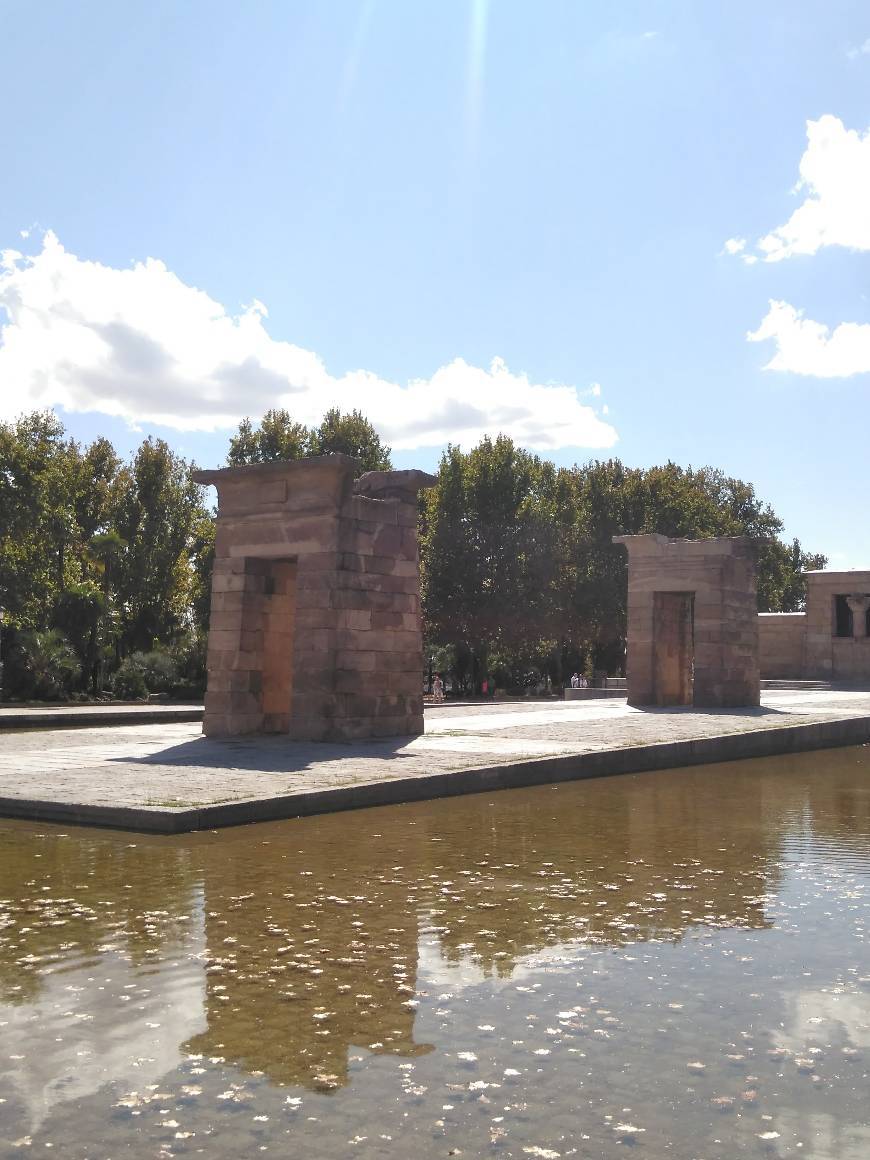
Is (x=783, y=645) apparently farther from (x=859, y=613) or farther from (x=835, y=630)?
(x=859, y=613)

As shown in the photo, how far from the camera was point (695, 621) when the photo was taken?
2444 centimetres

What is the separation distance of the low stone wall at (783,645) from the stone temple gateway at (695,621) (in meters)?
14.1

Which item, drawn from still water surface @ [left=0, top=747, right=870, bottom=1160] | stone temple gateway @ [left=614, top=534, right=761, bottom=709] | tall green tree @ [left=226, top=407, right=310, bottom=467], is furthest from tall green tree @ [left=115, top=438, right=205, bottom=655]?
still water surface @ [left=0, top=747, right=870, bottom=1160]

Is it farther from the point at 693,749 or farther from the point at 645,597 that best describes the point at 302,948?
the point at 645,597

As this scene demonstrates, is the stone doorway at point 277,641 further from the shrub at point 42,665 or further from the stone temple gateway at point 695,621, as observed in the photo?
the shrub at point 42,665

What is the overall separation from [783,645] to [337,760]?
98.6 feet

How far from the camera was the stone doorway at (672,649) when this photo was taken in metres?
25.4

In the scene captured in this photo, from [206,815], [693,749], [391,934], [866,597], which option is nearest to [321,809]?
[206,815]

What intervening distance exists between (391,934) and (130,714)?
55.0ft

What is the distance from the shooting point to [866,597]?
36438mm

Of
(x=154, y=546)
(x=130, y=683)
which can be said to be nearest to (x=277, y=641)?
(x=130, y=683)

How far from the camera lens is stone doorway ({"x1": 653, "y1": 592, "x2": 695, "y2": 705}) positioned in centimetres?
2536

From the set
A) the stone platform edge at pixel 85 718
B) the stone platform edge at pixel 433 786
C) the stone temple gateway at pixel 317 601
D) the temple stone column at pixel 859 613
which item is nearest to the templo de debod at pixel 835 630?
the temple stone column at pixel 859 613

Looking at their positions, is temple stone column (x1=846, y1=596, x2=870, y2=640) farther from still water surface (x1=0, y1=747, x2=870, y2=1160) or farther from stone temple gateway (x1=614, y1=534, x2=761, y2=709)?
still water surface (x1=0, y1=747, x2=870, y2=1160)
